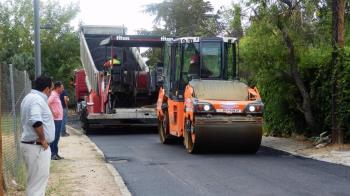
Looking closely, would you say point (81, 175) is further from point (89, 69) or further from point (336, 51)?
point (89, 69)

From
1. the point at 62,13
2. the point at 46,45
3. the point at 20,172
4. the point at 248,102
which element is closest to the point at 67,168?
the point at 20,172

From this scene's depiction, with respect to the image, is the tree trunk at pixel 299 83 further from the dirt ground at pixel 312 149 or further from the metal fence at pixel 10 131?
the metal fence at pixel 10 131

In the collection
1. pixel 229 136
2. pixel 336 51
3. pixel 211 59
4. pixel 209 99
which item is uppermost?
pixel 336 51

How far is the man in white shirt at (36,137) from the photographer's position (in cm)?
748

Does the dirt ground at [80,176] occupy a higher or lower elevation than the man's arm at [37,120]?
lower

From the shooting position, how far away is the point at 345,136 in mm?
15469

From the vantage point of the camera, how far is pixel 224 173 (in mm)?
11312

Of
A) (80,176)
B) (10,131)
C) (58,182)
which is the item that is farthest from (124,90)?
(10,131)

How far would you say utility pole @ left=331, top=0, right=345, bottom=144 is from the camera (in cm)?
1514

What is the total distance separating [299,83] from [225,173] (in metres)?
5.93

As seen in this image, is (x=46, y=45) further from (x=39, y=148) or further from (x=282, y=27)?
(x=39, y=148)

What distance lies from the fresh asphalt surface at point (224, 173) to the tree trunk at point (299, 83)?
5.60ft

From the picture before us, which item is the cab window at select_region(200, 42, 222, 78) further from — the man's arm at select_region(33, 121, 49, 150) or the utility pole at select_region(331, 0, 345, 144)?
the man's arm at select_region(33, 121, 49, 150)

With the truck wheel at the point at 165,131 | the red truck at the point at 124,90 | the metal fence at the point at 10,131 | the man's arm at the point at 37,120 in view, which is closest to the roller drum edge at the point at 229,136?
the truck wheel at the point at 165,131
